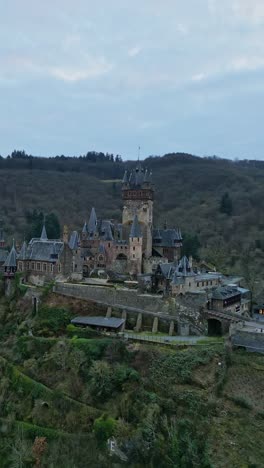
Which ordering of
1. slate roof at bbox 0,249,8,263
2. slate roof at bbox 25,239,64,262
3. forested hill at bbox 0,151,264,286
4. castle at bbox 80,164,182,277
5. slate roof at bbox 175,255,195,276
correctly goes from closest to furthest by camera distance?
slate roof at bbox 175,255,195,276 < slate roof at bbox 25,239,64,262 < castle at bbox 80,164,182,277 < slate roof at bbox 0,249,8,263 < forested hill at bbox 0,151,264,286

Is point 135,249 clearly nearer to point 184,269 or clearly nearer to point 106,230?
point 106,230

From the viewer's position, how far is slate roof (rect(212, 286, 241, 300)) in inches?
1645

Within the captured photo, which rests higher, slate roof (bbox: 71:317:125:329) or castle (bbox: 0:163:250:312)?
castle (bbox: 0:163:250:312)

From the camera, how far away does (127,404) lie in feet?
100

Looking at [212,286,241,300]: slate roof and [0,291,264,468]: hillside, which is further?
[212,286,241,300]: slate roof

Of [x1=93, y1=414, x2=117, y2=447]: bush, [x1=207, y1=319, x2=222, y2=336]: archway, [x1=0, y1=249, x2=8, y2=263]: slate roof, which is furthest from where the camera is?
[x1=0, y1=249, x2=8, y2=263]: slate roof

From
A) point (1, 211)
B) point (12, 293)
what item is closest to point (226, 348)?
point (12, 293)

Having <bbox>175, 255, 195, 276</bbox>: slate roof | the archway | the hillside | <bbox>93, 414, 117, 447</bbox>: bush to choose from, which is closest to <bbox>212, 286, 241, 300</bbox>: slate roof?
the archway

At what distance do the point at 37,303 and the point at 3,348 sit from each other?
515 centimetres

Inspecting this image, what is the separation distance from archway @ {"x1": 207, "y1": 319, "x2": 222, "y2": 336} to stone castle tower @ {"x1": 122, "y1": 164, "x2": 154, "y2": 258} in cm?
1090

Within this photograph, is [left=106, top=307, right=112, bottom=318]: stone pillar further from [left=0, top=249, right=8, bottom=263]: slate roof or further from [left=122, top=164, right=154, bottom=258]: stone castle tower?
[left=0, top=249, right=8, bottom=263]: slate roof

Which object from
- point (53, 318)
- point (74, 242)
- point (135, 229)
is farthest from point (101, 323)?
point (135, 229)

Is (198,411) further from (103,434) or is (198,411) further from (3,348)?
(3,348)

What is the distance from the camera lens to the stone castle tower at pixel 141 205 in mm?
49531
